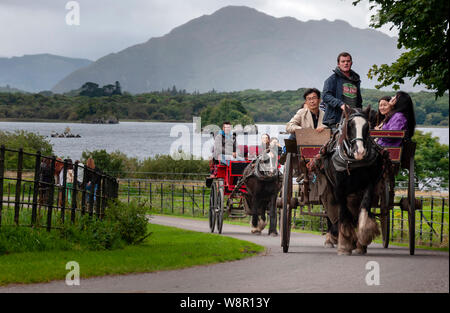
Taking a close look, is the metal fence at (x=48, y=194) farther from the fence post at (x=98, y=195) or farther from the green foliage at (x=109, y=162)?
the green foliage at (x=109, y=162)

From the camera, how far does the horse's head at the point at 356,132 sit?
964cm

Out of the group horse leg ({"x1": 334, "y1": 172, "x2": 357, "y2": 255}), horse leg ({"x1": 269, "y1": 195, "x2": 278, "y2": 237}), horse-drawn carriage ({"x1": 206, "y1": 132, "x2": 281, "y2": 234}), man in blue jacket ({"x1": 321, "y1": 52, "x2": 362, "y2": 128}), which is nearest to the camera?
horse leg ({"x1": 334, "y1": 172, "x2": 357, "y2": 255})

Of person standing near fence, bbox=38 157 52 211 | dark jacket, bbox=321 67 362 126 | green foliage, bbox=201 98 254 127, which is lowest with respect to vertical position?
person standing near fence, bbox=38 157 52 211

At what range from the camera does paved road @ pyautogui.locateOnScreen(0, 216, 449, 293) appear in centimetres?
844

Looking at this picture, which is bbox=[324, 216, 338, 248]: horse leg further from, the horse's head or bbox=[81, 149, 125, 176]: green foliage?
bbox=[81, 149, 125, 176]: green foliage

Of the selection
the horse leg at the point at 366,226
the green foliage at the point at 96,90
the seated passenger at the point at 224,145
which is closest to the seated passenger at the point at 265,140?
the seated passenger at the point at 224,145

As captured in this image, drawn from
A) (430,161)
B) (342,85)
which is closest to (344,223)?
(342,85)

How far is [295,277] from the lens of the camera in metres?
9.53

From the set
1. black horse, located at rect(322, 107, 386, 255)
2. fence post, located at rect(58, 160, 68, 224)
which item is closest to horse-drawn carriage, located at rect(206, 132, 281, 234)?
fence post, located at rect(58, 160, 68, 224)

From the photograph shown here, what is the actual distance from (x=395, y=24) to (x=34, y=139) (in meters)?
12.7

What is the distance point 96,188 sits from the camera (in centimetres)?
1856

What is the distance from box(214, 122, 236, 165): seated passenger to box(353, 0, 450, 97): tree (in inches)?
153
